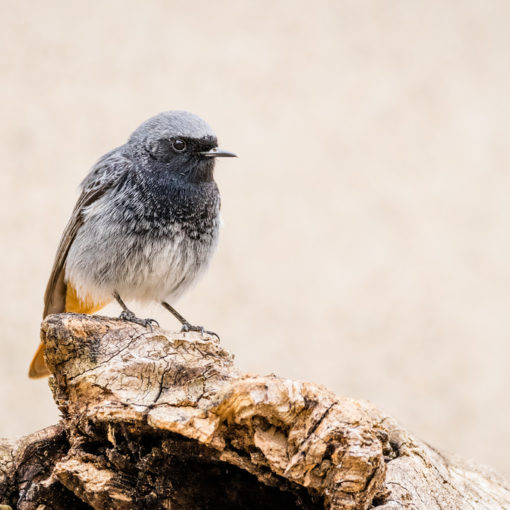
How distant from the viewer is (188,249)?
129 inches

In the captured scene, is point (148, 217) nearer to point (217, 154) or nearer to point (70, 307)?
point (217, 154)

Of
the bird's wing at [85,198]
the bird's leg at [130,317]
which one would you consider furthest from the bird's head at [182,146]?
the bird's leg at [130,317]

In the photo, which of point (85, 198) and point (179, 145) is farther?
point (85, 198)

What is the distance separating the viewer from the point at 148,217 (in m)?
3.15

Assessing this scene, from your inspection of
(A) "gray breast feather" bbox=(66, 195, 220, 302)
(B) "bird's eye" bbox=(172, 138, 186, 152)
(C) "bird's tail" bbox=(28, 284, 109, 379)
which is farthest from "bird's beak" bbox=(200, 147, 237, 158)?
(C) "bird's tail" bbox=(28, 284, 109, 379)

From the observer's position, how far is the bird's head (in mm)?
3207

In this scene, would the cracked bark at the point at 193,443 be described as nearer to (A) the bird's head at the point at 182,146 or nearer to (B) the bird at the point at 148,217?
(B) the bird at the point at 148,217

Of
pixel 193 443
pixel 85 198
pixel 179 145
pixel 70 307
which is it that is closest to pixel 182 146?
pixel 179 145

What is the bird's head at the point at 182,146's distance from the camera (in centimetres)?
321

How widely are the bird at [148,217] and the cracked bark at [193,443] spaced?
86 centimetres

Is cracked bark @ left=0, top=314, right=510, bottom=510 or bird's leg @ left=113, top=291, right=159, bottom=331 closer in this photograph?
cracked bark @ left=0, top=314, right=510, bottom=510

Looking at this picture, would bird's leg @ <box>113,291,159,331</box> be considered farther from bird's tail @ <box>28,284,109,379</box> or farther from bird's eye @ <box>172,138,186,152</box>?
bird's eye @ <box>172,138,186,152</box>

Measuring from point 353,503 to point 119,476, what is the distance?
0.69 m

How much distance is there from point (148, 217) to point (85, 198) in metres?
0.49
